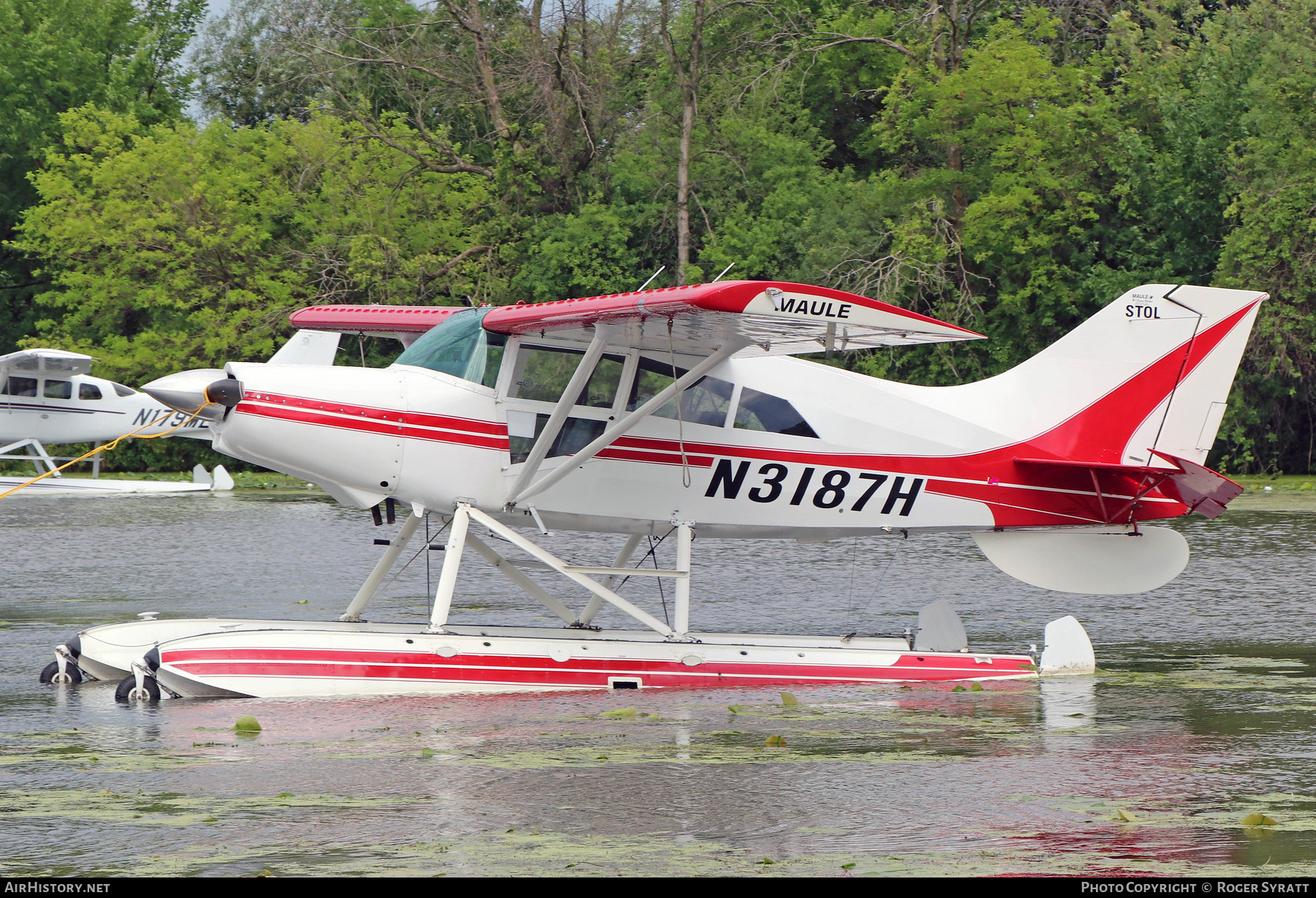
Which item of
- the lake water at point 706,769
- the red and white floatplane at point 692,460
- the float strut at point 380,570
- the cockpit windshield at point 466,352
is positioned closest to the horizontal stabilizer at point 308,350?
the lake water at point 706,769

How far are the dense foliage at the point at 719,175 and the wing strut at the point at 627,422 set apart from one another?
85.9ft

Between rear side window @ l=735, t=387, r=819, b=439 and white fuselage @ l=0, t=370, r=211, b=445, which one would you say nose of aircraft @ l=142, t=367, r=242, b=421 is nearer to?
rear side window @ l=735, t=387, r=819, b=439

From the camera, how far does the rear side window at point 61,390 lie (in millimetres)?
30453

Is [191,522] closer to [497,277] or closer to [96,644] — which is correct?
[96,644]

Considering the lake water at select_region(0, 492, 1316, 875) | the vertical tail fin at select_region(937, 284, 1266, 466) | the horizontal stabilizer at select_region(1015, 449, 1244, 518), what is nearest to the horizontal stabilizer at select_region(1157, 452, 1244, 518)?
the horizontal stabilizer at select_region(1015, 449, 1244, 518)

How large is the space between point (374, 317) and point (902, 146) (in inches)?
1346

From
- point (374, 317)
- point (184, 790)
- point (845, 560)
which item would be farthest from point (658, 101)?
point (184, 790)

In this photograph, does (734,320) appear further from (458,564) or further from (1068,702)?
(1068,702)

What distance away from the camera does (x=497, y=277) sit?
1646 inches

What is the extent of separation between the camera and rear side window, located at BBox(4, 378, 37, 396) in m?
30.1

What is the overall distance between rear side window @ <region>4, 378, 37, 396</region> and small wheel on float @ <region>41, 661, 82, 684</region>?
21.9m

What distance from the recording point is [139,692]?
963 cm

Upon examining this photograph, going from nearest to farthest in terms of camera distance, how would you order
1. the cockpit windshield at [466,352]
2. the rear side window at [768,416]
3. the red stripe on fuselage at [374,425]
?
the red stripe on fuselage at [374,425], the cockpit windshield at [466,352], the rear side window at [768,416]

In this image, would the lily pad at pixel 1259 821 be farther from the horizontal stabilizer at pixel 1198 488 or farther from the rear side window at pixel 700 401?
the rear side window at pixel 700 401
